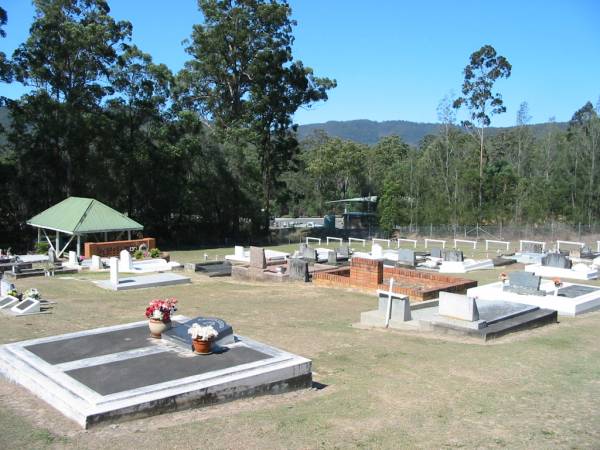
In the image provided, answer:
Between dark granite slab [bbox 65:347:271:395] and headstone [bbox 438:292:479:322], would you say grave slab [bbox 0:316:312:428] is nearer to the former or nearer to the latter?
dark granite slab [bbox 65:347:271:395]

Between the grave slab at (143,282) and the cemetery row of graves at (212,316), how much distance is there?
0.05 m

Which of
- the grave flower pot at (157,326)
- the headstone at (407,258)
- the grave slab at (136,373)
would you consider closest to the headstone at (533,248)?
the headstone at (407,258)

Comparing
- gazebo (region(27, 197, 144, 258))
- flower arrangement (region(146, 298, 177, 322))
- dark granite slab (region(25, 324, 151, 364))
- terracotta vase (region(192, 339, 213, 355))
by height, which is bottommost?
dark granite slab (region(25, 324, 151, 364))

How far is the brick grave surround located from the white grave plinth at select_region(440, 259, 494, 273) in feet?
13.9

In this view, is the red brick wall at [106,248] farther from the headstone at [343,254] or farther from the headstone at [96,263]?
the headstone at [343,254]

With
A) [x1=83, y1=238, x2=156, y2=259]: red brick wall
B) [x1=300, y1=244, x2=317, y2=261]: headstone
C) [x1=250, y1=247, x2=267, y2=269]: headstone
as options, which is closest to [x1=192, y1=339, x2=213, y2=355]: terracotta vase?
[x1=250, y1=247, x2=267, y2=269]: headstone

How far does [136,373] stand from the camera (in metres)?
7.67

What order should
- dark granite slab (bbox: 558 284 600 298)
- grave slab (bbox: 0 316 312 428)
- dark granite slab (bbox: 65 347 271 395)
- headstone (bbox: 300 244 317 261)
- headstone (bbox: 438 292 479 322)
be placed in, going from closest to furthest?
grave slab (bbox: 0 316 312 428) → dark granite slab (bbox: 65 347 271 395) → headstone (bbox: 438 292 479 322) → dark granite slab (bbox: 558 284 600 298) → headstone (bbox: 300 244 317 261)

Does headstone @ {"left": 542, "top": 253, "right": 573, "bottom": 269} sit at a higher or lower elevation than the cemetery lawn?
higher

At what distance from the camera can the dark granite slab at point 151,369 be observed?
7.28 meters

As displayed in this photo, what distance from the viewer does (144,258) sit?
976 inches

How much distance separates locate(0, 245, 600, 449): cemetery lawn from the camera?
6199mm

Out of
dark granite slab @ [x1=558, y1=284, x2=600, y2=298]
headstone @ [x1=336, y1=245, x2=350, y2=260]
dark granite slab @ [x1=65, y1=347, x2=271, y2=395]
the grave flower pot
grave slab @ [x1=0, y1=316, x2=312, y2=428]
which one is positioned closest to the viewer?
grave slab @ [x1=0, y1=316, x2=312, y2=428]

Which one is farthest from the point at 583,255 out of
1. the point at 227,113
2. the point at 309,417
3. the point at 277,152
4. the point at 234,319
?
the point at 227,113
